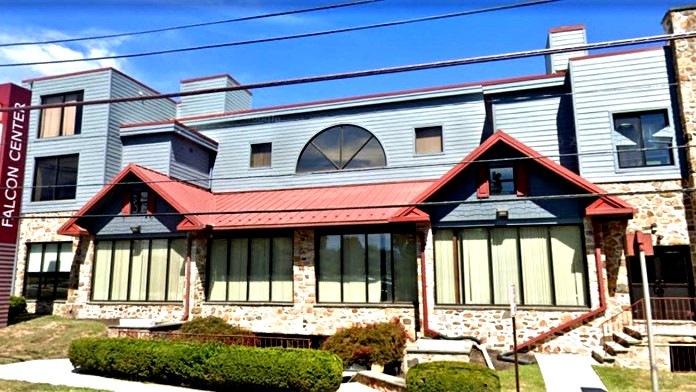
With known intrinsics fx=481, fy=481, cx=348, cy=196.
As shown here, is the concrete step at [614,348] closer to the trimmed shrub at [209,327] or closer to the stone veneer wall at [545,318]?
the stone veneer wall at [545,318]

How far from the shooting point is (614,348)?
12859mm

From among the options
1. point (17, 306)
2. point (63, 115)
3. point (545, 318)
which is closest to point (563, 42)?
point (545, 318)

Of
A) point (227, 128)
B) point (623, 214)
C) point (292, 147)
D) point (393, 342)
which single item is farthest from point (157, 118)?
point (623, 214)

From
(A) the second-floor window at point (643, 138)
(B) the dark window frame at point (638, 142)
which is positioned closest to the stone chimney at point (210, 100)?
(B) the dark window frame at point (638, 142)

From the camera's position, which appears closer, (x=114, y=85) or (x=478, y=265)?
(x=478, y=265)

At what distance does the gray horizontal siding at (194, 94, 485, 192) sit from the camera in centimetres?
2002

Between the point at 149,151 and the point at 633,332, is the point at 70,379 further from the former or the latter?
the point at 633,332

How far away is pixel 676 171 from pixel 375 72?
42.0 ft

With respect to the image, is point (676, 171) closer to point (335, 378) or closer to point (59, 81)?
point (335, 378)

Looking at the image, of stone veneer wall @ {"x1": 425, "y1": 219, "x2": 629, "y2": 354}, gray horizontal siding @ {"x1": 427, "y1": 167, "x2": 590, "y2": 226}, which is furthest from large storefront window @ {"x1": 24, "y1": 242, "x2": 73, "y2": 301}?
gray horizontal siding @ {"x1": 427, "y1": 167, "x2": 590, "y2": 226}

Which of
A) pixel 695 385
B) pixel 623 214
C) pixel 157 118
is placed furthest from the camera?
pixel 157 118

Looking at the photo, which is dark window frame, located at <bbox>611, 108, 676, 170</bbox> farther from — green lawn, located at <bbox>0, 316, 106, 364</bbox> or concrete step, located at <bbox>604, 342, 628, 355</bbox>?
green lawn, located at <bbox>0, 316, 106, 364</bbox>

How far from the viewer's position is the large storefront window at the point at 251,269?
731 inches

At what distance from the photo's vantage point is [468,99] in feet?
66.3
